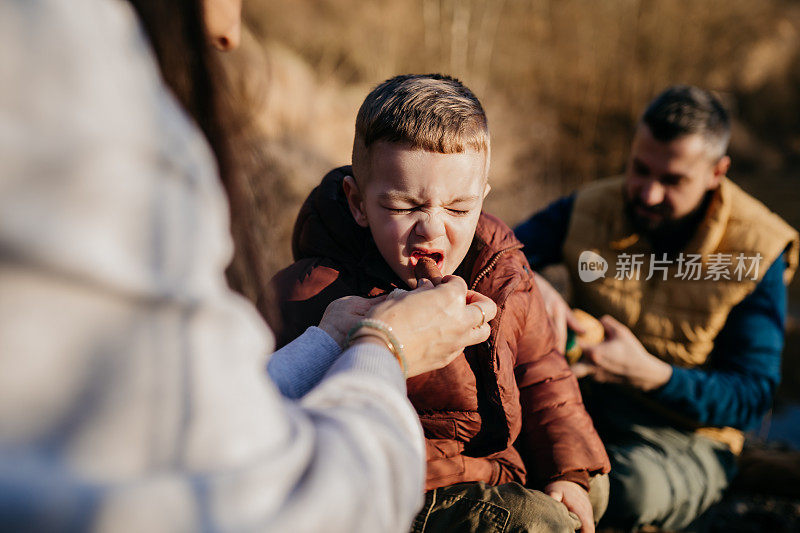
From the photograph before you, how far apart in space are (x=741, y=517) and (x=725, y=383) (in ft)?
3.16

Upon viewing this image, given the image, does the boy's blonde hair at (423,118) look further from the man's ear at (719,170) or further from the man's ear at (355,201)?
the man's ear at (719,170)

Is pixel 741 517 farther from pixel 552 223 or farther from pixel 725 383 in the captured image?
pixel 552 223

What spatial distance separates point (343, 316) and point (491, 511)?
616 millimetres

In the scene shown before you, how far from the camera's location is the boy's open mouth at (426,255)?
162 cm

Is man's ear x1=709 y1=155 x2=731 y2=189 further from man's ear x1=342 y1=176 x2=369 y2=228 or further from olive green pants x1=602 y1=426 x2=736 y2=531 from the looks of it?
man's ear x1=342 y1=176 x2=369 y2=228

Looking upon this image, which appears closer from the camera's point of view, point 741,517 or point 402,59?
point 741,517

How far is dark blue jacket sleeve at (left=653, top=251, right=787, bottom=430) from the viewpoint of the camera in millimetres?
2449

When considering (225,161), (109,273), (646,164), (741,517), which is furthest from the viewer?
(741,517)

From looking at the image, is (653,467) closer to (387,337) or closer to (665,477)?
(665,477)

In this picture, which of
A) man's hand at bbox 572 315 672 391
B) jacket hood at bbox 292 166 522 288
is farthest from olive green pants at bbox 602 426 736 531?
jacket hood at bbox 292 166 522 288

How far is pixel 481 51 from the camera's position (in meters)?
7.76

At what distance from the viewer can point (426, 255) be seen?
1633 mm

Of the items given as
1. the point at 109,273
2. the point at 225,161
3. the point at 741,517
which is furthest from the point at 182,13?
the point at 741,517

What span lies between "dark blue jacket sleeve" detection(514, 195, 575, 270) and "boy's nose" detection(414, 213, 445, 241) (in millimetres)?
1473
